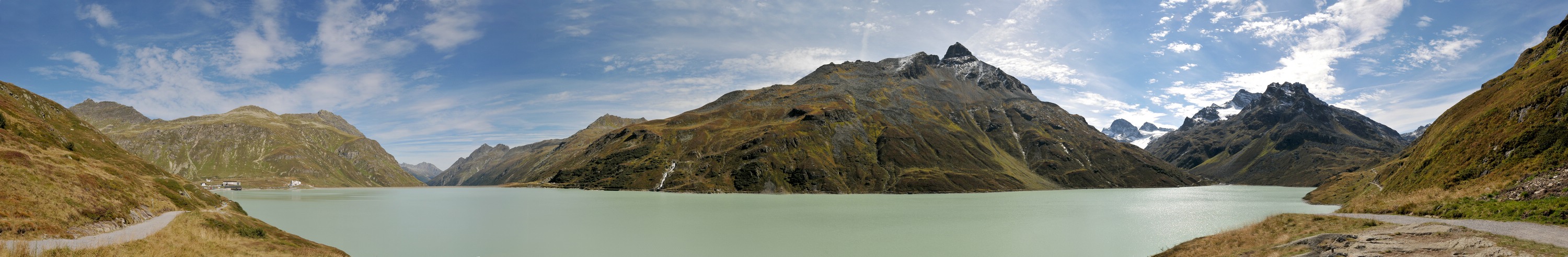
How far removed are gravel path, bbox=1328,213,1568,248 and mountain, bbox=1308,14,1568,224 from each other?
1113mm

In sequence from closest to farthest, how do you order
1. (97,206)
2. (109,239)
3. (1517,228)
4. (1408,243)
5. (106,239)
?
(1408,243)
(1517,228)
(106,239)
(109,239)
(97,206)

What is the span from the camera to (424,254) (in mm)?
39938

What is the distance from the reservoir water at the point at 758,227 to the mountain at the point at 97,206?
21.1ft

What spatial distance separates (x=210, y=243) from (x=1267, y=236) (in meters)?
57.6

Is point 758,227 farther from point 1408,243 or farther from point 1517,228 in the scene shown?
point 1517,228

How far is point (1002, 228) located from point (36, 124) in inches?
3963

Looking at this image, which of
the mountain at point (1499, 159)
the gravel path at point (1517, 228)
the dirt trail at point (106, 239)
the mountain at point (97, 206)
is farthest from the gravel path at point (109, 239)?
the mountain at point (1499, 159)

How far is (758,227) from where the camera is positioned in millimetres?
60125

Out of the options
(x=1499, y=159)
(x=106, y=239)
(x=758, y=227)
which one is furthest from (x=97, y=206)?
(x=1499, y=159)

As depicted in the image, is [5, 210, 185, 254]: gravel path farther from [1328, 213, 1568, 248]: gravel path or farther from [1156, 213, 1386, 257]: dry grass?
[1328, 213, 1568, 248]: gravel path

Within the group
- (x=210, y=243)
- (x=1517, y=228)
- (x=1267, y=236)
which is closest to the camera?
(x=1517, y=228)

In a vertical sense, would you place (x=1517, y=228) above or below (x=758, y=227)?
above

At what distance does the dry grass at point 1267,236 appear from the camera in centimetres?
2936

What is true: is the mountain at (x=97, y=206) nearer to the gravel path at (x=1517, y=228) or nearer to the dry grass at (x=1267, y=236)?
the dry grass at (x=1267, y=236)
